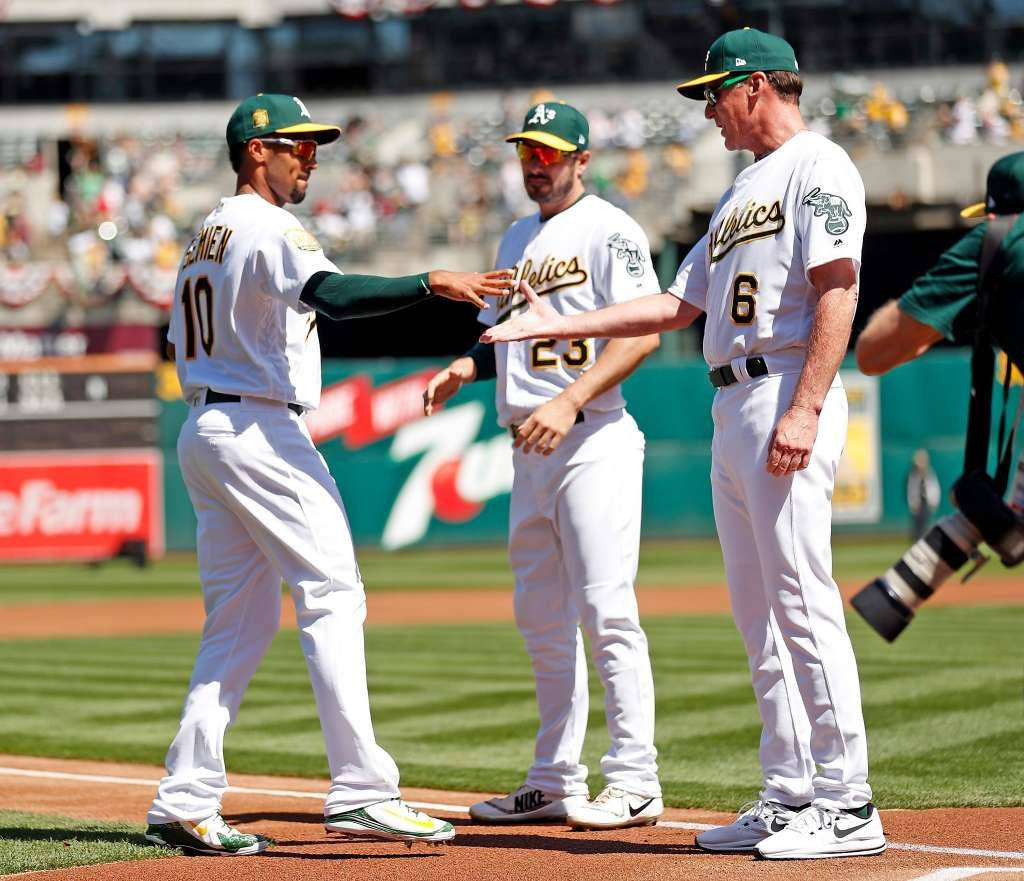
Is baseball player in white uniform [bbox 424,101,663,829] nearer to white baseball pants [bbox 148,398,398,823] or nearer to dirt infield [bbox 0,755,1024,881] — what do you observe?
dirt infield [bbox 0,755,1024,881]

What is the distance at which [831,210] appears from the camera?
170 inches

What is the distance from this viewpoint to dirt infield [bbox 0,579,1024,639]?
47.4 ft

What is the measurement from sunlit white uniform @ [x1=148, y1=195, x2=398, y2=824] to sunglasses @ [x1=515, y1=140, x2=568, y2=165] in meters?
0.89

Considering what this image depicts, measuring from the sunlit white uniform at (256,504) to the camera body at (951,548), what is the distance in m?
1.46

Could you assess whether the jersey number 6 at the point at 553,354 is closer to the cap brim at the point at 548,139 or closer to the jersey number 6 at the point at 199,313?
the cap brim at the point at 548,139

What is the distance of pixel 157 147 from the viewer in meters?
30.4

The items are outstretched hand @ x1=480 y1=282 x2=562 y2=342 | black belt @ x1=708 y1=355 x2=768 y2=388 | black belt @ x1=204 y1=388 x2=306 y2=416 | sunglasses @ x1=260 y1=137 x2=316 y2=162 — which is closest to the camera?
black belt @ x1=708 y1=355 x2=768 y2=388

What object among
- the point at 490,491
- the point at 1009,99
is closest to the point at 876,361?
the point at 490,491

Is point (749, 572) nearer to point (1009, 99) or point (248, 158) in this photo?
point (248, 158)

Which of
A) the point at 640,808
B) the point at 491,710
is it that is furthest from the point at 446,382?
the point at 491,710

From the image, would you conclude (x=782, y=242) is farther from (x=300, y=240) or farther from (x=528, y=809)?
(x=528, y=809)

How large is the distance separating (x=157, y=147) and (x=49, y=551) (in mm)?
11443

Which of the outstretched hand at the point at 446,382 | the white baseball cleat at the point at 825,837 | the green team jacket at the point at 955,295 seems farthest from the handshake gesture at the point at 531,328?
the white baseball cleat at the point at 825,837

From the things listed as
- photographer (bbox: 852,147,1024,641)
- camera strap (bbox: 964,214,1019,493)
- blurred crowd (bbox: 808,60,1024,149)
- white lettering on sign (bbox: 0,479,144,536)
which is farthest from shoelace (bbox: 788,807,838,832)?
blurred crowd (bbox: 808,60,1024,149)
